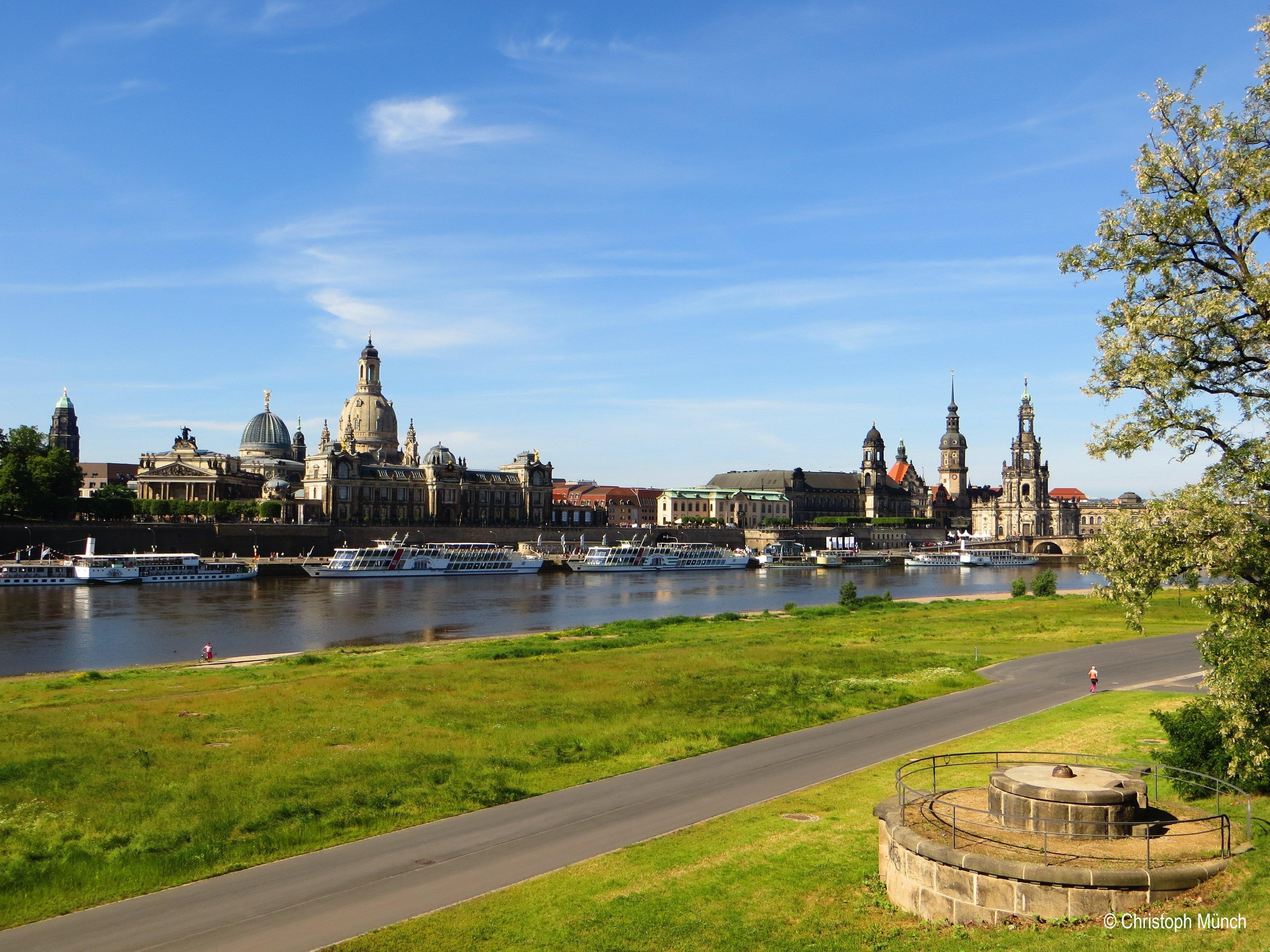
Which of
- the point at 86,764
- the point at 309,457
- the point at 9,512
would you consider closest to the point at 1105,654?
the point at 86,764

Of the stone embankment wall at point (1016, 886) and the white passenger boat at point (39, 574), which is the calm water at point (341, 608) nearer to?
the white passenger boat at point (39, 574)

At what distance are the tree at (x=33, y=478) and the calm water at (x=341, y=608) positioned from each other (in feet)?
72.2

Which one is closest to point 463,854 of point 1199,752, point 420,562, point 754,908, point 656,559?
point 754,908

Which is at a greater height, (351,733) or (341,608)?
(351,733)

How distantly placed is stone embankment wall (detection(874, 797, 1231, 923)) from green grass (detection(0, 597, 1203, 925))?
33.1 feet

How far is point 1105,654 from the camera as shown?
139 ft

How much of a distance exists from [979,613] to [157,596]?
222 feet

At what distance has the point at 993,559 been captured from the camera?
173m

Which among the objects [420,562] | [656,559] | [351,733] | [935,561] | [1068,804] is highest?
[1068,804]

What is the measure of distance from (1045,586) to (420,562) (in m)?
71.9

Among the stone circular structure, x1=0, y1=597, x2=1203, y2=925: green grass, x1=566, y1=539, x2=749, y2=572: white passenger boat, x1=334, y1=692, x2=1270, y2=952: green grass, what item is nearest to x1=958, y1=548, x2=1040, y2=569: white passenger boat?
x1=566, y1=539, x2=749, y2=572: white passenger boat

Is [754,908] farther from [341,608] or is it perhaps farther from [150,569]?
[150,569]

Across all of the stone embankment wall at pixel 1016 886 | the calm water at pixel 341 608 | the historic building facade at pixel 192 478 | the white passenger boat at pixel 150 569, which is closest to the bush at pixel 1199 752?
the stone embankment wall at pixel 1016 886

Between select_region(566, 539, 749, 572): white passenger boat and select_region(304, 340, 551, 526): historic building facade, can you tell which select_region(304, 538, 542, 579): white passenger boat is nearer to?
select_region(566, 539, 749, 572): white passenger boat
